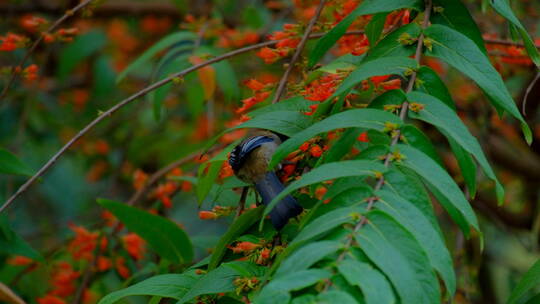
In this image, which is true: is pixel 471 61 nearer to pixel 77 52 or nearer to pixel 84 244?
pixel 84 244

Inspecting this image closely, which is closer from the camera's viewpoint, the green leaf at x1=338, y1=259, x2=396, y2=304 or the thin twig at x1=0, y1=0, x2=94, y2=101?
the green leaf at x1=338, y1=259, x2=396, y2=304

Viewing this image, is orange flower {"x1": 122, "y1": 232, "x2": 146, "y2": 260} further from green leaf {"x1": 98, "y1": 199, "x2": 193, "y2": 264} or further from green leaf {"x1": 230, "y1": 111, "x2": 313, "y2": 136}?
green leaf {"x1": 230, "y1": 111, "x2": 313, "y2": 136}

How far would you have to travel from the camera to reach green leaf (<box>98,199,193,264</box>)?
2227mm

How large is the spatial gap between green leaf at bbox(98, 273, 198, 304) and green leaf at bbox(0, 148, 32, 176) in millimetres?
789

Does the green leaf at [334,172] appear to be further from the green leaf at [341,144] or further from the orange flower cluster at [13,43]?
the orange flower cluster at [13,43]

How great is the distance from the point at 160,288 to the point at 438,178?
0.61 metres

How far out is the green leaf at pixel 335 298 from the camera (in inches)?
39.8

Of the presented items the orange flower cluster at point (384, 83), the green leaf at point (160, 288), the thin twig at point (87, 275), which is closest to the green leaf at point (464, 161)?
the orange flower cluster at point (384, 83)

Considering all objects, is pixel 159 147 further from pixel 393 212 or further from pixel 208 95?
pixel 393 212

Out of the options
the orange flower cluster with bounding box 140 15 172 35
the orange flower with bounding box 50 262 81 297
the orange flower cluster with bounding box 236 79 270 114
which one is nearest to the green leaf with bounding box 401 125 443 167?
the orange flower cluster with bounding box 236 79 270 114

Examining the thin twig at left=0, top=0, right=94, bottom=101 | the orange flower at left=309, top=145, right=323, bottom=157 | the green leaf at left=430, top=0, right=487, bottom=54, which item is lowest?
the orange flower at left=309, top=145, right=323, bottom=157

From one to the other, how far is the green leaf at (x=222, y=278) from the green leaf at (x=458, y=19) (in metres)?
0.71

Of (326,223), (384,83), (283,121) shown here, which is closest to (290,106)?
(283,121)

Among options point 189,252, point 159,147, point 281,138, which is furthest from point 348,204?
point 159,147
